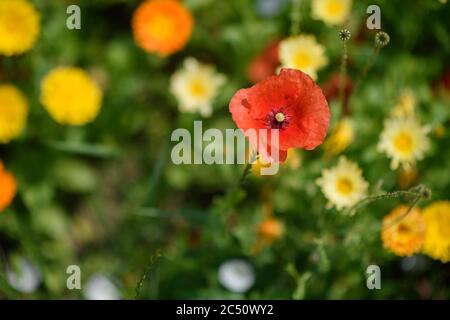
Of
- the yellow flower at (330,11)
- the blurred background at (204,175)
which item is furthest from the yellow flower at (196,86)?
the yellow flower at (330,11)

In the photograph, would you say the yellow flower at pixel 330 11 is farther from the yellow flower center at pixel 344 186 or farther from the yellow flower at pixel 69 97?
the yellow flower at pixel 69 97

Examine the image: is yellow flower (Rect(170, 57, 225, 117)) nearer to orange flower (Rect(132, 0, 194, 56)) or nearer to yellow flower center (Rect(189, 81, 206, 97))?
yellow flower center (Rect(189, 81, 206, 97))

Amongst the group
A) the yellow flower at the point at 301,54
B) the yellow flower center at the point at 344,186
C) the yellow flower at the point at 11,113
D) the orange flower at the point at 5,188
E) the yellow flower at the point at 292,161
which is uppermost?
the yellow flower at the point at 301,54

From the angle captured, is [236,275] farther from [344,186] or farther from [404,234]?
[404,234]

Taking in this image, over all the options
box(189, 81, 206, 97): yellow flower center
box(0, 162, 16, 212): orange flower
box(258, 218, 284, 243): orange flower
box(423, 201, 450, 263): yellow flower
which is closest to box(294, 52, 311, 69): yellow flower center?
box(189, 81, 206, 97): yellow flower center

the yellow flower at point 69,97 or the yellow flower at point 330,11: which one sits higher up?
the yellow flower at point 330,11
